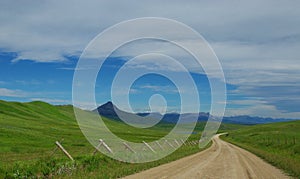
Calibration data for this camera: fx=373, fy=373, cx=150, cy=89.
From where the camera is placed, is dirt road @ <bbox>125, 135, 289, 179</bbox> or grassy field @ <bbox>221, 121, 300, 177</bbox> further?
grassy field @ <bbox>221, 121, 300, 177</bbox>

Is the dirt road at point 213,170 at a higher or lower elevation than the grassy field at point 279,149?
higher

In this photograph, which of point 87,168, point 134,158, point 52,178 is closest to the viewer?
point 52,178

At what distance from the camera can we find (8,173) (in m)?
15.7

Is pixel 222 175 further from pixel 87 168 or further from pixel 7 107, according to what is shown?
pixel 7 107

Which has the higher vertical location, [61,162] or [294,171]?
Answer: [61,162]

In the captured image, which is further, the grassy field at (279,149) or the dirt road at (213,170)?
the grassy field at (279,149)

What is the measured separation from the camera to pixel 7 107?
533ft

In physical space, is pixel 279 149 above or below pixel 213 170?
below

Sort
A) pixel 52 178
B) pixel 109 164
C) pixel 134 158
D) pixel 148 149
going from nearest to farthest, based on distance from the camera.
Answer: pixel 52 178 → pixel 109 164 → pixel 134 158 → pixel 148 149

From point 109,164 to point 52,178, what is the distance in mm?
7448

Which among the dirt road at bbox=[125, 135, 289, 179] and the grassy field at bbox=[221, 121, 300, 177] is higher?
the dirt road at bbox=[125, 135, 289, 179]

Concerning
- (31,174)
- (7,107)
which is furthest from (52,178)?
(7,107)

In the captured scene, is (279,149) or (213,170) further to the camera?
(279,149)

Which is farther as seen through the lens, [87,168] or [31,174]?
[87,168]
